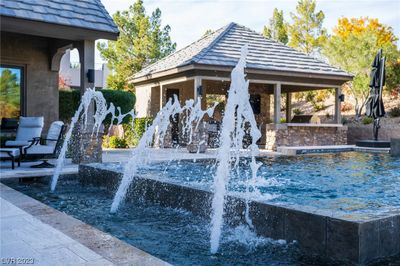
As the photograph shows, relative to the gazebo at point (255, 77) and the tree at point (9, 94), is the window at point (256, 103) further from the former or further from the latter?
the tree at point (9, 94)

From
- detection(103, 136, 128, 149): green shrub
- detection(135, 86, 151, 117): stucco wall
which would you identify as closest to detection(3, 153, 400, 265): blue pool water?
detection(103, 136, 128, 149): green shrub

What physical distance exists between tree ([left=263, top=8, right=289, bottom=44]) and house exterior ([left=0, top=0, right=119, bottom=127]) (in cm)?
2216

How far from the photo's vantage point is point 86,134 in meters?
9.41

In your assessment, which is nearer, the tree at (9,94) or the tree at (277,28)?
the tree at (9,94)

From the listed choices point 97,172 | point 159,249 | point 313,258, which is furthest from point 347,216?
point 97,172

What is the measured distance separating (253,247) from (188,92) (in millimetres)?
14147

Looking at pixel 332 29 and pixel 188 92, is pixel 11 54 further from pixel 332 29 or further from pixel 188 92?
pixel 332 29

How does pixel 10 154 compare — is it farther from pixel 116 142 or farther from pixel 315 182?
pixel 116 142

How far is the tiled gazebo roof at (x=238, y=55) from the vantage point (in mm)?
14211

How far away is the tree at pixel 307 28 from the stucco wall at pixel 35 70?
74.8ft

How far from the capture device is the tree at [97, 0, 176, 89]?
23.3m

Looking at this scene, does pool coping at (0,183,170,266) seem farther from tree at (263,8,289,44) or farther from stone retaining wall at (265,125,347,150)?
tree at (263,8,289,44)

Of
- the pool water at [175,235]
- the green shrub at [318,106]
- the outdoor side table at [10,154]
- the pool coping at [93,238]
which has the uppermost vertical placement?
the green shrub at [318,106]

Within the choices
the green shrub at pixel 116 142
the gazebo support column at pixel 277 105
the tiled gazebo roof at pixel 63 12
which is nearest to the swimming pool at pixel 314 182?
the tiled gazebo roof at pixel 63 12
